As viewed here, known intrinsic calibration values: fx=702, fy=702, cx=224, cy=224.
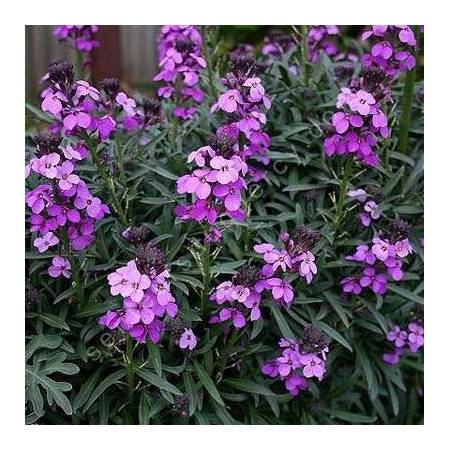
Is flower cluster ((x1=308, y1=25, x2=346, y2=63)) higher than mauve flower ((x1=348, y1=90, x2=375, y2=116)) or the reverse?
higher

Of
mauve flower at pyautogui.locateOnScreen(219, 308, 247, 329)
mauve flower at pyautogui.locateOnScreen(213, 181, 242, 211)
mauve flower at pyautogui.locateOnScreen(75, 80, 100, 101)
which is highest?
mauve flower at pyautogui.locateOnScreen(75, 80, 100, 101)

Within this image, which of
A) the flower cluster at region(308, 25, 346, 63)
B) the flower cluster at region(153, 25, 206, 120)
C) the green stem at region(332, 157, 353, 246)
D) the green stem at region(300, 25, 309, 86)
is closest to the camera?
the green stem at region(332, 157, 353, 246)

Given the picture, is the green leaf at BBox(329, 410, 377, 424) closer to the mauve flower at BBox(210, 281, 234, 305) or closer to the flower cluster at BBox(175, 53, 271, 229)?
the mauve flower at BBox(210, 281, 234, 305)

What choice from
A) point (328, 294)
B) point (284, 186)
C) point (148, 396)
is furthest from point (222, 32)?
point (148, 396)

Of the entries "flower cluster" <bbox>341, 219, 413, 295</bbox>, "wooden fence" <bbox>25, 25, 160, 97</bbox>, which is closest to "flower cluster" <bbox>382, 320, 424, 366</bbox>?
"flower cluster" <bbox>341, 219, 413, 295</bbox>

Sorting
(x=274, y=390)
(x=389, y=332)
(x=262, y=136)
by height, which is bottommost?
(x=274, y=390)

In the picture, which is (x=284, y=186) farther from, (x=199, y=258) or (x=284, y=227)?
(x=199, y=258)

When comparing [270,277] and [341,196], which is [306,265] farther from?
[341,196]
